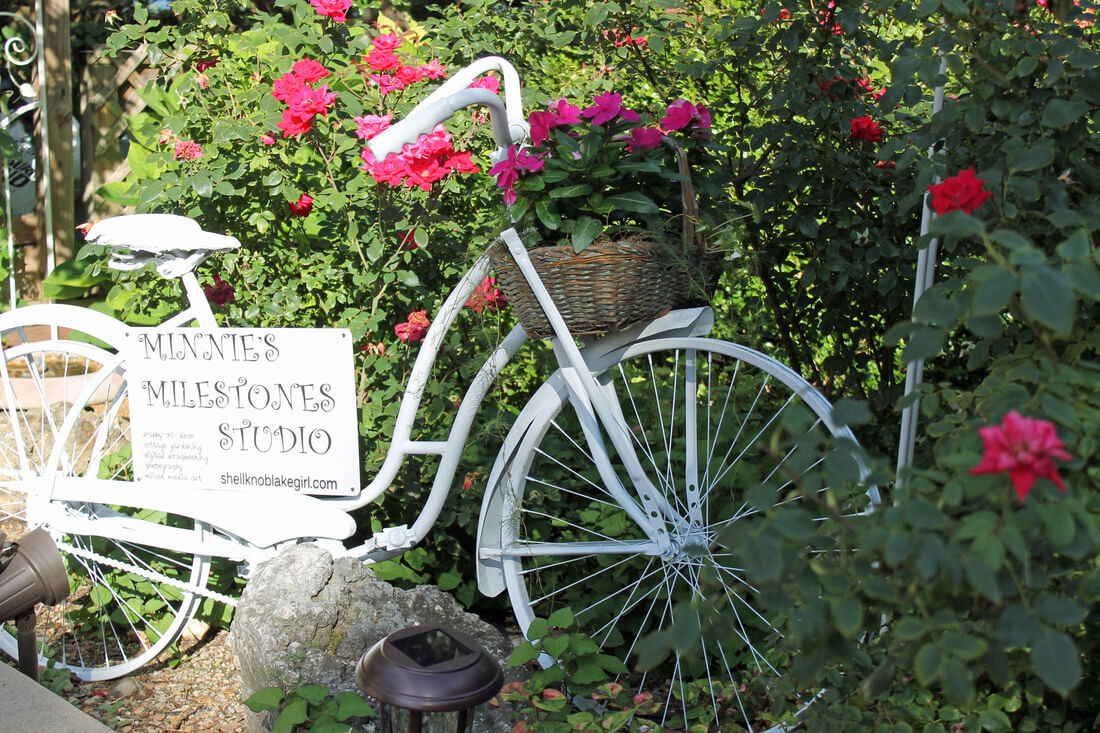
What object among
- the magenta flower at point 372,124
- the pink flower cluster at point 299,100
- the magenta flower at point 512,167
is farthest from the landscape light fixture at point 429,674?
the pink flower cluster at point 299,100

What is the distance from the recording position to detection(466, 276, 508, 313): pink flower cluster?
257 centimetres

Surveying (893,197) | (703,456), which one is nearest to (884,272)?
(893,197)

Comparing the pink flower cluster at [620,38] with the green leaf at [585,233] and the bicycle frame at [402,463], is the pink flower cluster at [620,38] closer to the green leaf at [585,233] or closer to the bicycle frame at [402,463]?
the bicycle frame at [402,463]

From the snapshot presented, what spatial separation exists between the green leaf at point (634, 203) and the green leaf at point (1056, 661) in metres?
1.21

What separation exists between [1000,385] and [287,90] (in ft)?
6.62

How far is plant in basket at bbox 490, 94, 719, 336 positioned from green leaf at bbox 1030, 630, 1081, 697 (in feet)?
3.88

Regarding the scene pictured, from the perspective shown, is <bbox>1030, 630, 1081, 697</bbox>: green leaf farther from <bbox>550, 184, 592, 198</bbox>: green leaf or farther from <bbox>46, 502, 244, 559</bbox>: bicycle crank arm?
<bbox>46, 502, 244, 559</bbox>: bicycle crank arm

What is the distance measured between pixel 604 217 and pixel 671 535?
75 centimetres

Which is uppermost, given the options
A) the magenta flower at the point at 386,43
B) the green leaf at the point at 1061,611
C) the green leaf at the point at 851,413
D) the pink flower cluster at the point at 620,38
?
the pink flower cluster at the point at 620,38

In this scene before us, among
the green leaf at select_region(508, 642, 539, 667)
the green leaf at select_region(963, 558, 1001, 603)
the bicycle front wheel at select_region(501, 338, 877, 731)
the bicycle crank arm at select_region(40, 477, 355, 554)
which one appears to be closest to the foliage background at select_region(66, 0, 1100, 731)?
the green leaf at select_region(963, 558, 1001, 603)

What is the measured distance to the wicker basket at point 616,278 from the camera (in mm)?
2043

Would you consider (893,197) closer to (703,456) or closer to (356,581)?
(703,456)

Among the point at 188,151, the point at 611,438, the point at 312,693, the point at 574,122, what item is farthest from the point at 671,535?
the point at 188,151

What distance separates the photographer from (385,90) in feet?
9.04
